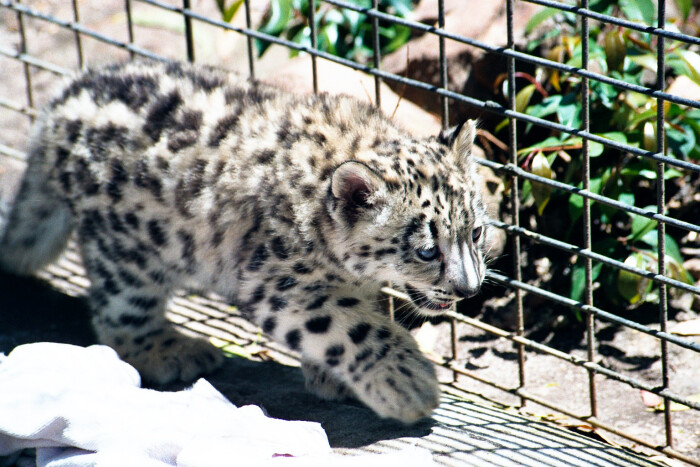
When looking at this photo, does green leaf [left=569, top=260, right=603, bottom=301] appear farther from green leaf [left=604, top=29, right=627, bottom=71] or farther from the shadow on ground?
the shadow on ground

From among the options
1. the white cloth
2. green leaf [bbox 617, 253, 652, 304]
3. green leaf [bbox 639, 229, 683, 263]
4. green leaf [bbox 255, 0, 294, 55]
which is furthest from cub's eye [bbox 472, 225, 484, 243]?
green leaf [bbox 255, 0, 294, 55]

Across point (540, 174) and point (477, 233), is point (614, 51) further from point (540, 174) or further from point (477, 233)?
point (477, 233)

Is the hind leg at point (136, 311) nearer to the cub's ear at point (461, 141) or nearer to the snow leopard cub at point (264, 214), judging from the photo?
the snow leopard cub at point (264, 214)

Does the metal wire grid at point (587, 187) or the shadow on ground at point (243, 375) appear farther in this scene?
the shadow on ground at point (243, 375)

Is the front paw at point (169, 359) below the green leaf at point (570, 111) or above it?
below

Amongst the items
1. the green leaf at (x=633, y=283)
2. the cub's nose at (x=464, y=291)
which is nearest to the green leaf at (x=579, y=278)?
the green leaf at (x=633, y=283)

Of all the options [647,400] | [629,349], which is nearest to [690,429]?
[647,400]

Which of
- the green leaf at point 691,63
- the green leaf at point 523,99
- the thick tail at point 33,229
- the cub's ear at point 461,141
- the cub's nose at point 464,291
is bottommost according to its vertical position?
the thick tail at point 33,229
